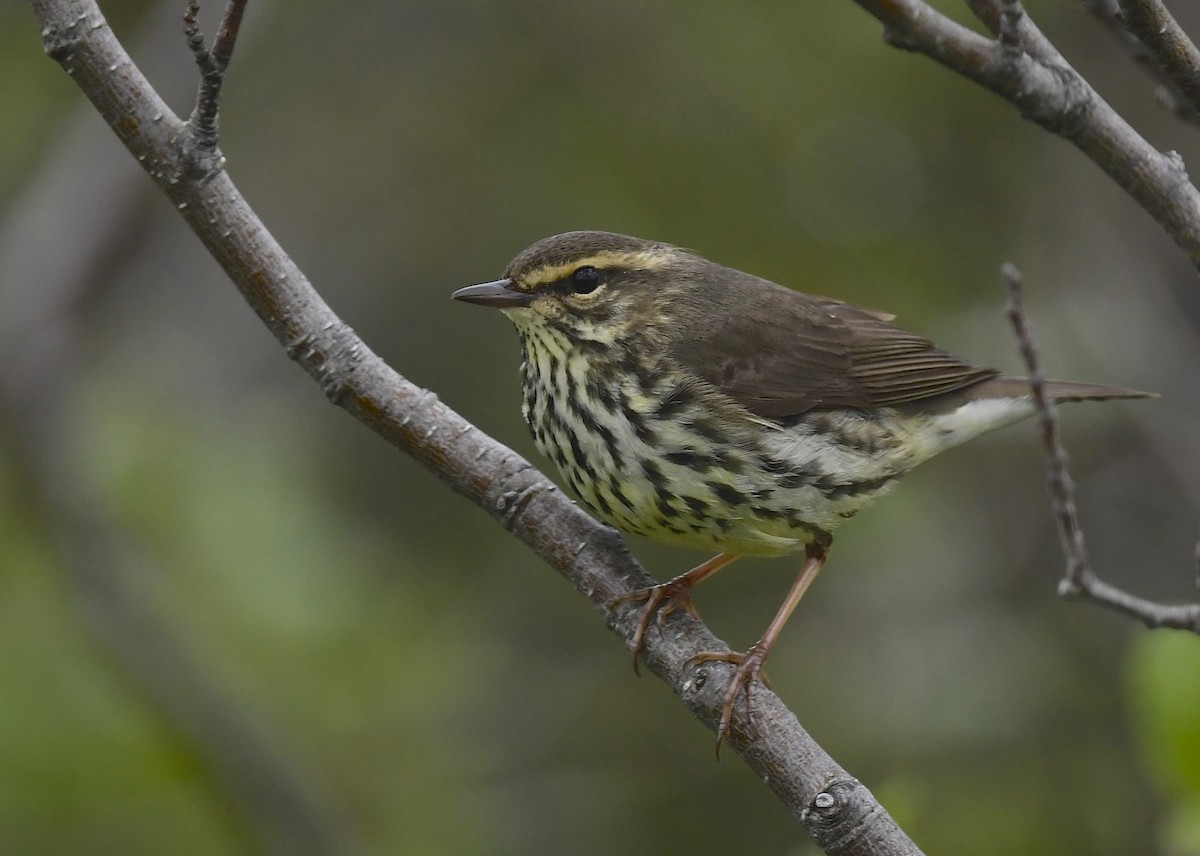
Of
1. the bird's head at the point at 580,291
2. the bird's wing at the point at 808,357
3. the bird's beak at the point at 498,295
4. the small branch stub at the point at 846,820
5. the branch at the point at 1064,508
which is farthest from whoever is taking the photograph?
the bird's wing at the point at 808,357

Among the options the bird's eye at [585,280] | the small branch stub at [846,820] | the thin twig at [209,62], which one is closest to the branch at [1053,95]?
the thin twig at [209,62]

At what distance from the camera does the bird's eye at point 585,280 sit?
5047 millimetres

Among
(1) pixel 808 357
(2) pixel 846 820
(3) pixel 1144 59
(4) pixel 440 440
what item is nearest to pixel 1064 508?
(2) pixel 846 820

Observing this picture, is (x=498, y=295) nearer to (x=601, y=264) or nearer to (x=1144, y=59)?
(x=601, y=264)

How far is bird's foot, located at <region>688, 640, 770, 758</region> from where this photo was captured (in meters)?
3.90

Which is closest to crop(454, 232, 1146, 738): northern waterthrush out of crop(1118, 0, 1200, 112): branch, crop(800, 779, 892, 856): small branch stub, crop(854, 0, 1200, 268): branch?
crop(800, 779, 892, 856): small branch stub

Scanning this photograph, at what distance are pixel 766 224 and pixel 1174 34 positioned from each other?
15.3ft

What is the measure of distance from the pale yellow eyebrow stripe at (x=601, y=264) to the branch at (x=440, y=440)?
2.55ft

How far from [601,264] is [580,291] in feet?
0.46

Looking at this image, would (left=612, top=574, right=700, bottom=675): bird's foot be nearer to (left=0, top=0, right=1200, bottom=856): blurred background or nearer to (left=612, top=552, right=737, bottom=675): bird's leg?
(left=612, top=552, right=737, bottom=675): bird's leg

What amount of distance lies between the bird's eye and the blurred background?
225 cm

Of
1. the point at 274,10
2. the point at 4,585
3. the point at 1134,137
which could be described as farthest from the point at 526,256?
the point at 274,10

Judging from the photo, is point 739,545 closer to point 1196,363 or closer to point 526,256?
point 526,256

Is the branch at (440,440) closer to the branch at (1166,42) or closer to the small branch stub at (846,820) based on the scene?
the small branch stub at (846,820)
